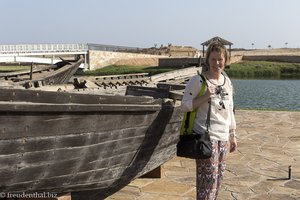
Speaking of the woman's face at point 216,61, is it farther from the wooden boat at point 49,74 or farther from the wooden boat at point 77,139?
the wooden boat at point 49,74

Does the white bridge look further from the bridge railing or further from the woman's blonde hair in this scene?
the woman's blonde hair

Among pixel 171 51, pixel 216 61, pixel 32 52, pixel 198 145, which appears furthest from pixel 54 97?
pixel 171 51

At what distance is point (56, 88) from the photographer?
29.6ft

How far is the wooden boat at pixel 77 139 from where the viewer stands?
3515 millimetres

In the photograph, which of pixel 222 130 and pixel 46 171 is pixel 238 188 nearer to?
pixel 222 130

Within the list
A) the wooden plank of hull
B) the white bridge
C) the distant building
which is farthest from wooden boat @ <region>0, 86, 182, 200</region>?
the distant building

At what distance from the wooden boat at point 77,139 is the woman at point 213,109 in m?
0.85

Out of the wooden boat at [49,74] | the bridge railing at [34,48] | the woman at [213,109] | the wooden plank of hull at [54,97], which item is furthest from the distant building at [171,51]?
the woman at [213,109]

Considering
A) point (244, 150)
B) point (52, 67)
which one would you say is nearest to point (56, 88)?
point (244, 150)

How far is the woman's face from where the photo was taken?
3.96 meters

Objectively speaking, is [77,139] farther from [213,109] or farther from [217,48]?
[217,48]

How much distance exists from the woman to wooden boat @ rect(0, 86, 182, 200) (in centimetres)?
85

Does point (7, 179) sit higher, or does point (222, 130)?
point (222, 130)

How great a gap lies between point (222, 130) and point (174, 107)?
1.34m
